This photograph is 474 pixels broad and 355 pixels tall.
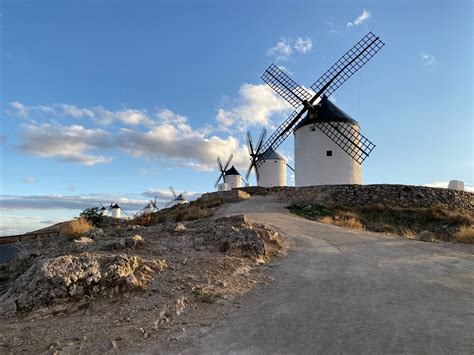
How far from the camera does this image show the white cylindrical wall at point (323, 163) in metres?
25.8

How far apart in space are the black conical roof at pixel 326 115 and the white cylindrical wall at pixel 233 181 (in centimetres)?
2735

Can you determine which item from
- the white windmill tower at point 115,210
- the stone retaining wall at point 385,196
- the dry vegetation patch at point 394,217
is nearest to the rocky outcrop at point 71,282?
the dry vegetation patch at point 394,217

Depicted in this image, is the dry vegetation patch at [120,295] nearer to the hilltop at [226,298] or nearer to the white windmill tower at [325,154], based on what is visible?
the hilltop at [226,298]

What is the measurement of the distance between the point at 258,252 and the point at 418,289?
3610 millimetres

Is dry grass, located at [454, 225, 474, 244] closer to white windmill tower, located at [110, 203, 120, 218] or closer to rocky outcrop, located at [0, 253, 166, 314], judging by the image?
rocky outcrop, located at [0, 253, 166, 314]

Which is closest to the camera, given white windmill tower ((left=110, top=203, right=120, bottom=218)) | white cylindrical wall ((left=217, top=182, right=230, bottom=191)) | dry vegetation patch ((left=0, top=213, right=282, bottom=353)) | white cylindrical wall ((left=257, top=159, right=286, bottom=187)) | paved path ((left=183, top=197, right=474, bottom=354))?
paved path ((left=183, top=197, right=474, bottom=354))

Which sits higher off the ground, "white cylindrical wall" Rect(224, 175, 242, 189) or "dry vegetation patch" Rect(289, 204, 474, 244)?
"white cylindrical wall" Rect(224, 175, 242, 189)

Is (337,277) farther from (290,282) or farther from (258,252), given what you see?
(258,252)

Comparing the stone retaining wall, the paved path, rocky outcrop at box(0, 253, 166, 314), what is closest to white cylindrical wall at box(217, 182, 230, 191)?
the stone retaining wall

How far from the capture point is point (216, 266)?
7402mm

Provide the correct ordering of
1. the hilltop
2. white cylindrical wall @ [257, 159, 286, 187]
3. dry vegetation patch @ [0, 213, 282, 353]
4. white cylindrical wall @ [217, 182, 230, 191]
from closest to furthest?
the hilltop
dry vegetation patch @ [0, 213, 282, 353]
white cylindrical wall @ [257, 159, 286, 187]
white cylindrical wall @ [217, 182, 230, 191]

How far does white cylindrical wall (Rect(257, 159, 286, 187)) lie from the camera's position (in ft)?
152

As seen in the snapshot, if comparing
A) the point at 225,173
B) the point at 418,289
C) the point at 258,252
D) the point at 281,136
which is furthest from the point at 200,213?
the point at 225,173

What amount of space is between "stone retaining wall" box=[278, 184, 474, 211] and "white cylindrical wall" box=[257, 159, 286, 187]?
22.4 m
